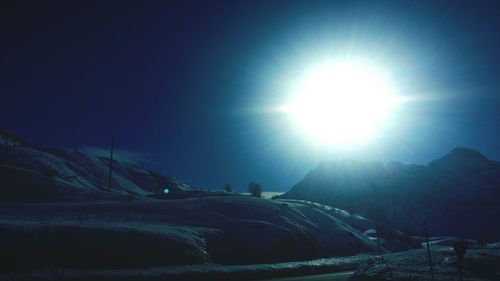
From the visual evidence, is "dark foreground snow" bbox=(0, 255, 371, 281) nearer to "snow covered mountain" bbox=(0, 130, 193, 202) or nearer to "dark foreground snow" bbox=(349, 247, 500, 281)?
"dark foreground snow" bbox=(349, 247, 500, 281)

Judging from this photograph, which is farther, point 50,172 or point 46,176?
point 50,172

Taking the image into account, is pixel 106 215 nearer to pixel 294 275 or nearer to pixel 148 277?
pixel 148 277

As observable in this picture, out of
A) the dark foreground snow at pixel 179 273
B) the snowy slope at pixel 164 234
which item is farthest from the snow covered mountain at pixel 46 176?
the dark foreground snow at pixel 179 273

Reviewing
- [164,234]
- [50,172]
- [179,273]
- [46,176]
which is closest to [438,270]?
[179,273]

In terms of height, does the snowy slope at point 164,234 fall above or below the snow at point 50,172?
below

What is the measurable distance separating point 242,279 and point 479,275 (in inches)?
824

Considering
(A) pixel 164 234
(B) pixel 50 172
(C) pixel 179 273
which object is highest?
(B) pixel 50 172

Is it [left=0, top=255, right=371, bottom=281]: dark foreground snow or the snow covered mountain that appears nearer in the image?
[left=0, top=255, right=371, bottom=281]: dark foreground snow

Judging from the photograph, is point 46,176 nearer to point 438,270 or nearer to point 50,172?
point 50,172

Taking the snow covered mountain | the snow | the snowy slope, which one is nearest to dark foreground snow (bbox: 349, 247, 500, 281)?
the snowy slope

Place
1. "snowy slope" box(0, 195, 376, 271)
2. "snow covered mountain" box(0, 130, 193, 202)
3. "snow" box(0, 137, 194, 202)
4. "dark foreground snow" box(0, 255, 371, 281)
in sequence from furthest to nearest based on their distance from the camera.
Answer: "snow" box(0, 137, 194, 202)
"snow covered mountain" box(0, 130, 193, 202)
"snowy slope" box(0, 195, 376, 271)
"dark foreground snow" box(0, 255, 371, 281)

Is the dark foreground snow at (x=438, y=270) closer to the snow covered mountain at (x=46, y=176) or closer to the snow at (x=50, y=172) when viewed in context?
the snow covered mountain at (x=46, y=176)

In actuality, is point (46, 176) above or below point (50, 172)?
below

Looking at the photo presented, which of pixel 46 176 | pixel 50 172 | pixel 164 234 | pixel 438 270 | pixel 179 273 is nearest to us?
pixel 438 270
